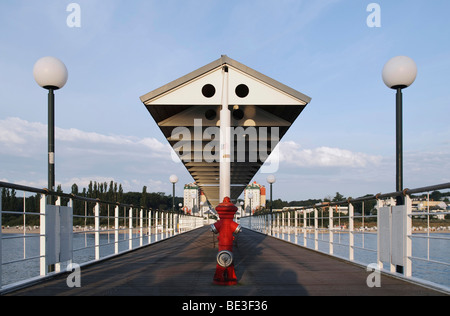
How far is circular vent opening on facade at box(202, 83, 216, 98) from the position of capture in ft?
31.7

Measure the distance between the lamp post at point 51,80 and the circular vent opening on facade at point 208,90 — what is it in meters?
3.69

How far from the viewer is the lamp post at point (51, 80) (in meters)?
6.12

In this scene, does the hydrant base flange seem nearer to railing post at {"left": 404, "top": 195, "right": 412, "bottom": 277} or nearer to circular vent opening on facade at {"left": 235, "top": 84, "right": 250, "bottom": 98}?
railing post at {"left": 404, "top": 195, "right": 412, "bottom": 277}

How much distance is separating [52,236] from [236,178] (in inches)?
730

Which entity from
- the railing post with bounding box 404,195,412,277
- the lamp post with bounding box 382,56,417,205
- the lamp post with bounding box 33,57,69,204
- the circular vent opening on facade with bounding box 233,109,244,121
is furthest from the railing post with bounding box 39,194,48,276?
the circular vent opening on facade with bounding box 233,109,244,121

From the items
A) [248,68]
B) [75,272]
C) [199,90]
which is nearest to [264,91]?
[248,68]

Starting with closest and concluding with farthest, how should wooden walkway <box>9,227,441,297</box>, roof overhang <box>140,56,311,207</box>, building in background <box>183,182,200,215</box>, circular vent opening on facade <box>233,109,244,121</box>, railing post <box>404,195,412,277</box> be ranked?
wooden walkway <box>9,227,441,297</box> < railing post <box>404,195,412,277</box> < roof overhang <box>140,56,311,207</box> < circular vent opening on facade <box>233,109,244,121</box> < building in background <box>183,182,200,215</box>

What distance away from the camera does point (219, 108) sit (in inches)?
407


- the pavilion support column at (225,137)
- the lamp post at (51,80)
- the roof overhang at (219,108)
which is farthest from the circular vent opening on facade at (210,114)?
the lamp post at (51,80)

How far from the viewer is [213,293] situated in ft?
13.8

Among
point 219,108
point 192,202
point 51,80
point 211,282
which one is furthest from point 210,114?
point 192,202

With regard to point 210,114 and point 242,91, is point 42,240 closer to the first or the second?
point 242,91

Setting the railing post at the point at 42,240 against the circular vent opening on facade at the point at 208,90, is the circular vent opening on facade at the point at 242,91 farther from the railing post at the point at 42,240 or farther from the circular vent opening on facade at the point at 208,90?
the railing post at the point at 42,240
